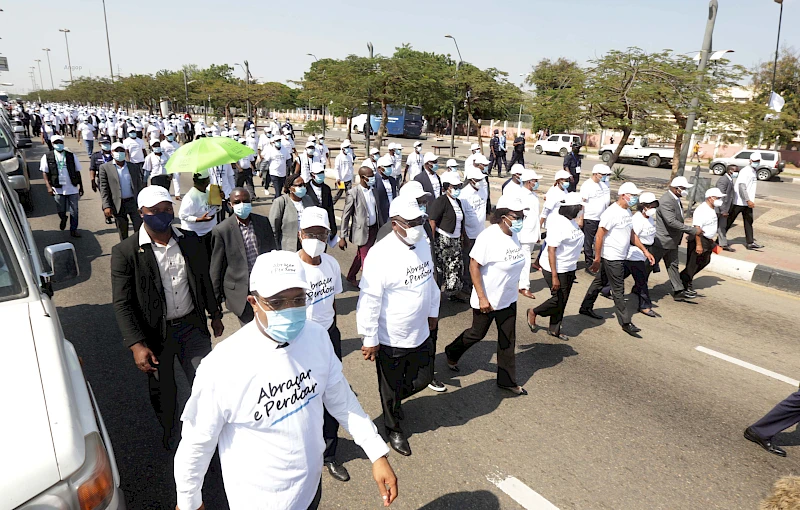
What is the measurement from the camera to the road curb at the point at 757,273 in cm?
878

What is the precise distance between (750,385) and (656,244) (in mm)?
2822

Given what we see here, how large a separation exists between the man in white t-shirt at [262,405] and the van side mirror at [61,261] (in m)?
2.15

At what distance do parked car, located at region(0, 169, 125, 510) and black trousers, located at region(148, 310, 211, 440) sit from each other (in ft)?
2.70

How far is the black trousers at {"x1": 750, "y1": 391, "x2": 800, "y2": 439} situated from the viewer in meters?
4.07

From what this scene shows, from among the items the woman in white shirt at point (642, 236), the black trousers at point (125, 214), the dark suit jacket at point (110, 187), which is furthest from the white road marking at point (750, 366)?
the dark suit jacket at point (110, 187)

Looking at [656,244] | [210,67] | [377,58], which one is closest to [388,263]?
[656,244]

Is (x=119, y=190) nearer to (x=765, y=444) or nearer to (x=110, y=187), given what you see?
(x=110, y=187)

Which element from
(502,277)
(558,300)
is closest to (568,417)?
(502,277)

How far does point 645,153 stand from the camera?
31.4 metres

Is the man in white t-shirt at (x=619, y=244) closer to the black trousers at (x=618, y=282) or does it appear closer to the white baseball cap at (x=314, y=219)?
the black trousers at (x=618, y=282)

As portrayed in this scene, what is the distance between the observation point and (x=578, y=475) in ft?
12.5

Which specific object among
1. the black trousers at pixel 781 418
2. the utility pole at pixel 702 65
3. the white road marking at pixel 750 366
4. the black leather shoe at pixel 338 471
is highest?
the utility pole at pixel 702 65

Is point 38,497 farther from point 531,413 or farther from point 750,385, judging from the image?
point 750,385

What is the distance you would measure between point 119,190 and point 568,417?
7348 millimetres
